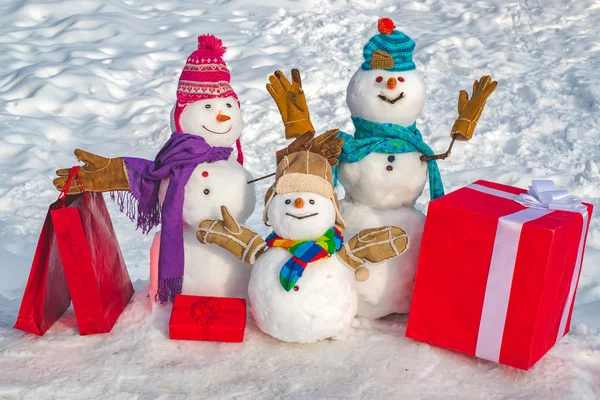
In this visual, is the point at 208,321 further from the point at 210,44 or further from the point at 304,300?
the point at 210,44

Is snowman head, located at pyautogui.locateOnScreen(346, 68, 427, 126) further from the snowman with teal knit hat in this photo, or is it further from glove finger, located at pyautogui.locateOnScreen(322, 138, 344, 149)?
glove finger, located at pyautogui.locateOnScreen(322, 138, 344, 149)

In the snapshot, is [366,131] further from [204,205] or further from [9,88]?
[9,88]

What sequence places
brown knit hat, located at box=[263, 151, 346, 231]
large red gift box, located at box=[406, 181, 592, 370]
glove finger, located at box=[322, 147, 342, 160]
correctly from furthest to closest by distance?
glove finger, located at box=[322, 147, 342, 160], brown knit hat, located at box=[263, 151, 346, 231], large red gift box, located at box=[406, 181, 592, 370]

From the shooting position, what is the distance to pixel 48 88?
504cm

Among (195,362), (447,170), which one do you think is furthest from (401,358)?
(447,170)

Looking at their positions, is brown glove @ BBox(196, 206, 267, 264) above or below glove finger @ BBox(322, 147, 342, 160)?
below

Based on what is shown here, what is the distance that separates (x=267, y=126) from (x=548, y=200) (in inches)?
98.0

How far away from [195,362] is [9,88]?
3339 millimetres

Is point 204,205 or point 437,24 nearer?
point 204,205

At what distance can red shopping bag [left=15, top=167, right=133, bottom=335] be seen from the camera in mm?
2484

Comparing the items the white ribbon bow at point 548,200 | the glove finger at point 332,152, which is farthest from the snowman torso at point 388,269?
the white ribbon bow at point 548,200

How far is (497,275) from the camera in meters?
2.33

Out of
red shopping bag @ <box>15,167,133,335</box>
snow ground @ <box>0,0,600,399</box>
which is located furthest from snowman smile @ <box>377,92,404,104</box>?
red shopping bag @ <box>15,167,133,335</box>

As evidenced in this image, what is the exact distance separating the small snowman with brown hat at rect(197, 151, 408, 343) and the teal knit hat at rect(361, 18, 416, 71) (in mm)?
379
